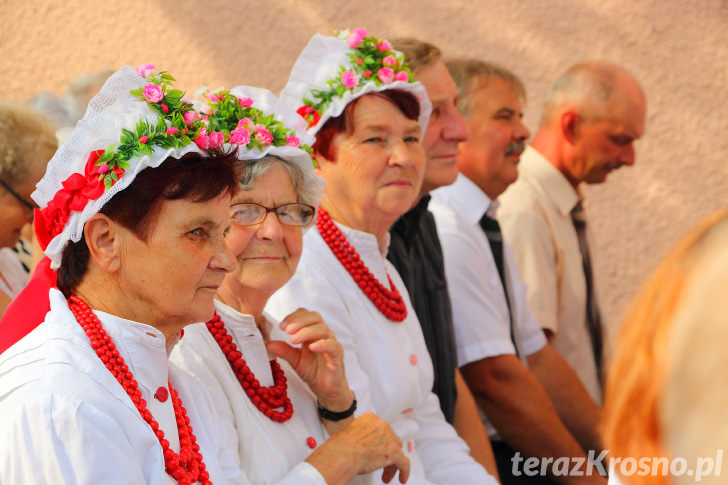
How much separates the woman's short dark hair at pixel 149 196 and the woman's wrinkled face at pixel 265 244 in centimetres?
42

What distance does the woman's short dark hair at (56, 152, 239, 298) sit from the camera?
1.88 metres

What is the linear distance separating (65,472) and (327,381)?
907 mm

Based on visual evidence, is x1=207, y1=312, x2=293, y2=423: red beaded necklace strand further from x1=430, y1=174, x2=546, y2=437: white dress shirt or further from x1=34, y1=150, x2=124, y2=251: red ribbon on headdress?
x1=430, y1=174, x2=546, y2=437: white dress shirt

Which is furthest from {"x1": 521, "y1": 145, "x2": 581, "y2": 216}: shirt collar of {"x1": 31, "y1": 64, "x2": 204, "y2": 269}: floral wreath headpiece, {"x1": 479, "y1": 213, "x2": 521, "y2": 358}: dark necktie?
{"x1": 31, "y1": 64, "x2": 204, "y2": 269}: floral wreath headpiece

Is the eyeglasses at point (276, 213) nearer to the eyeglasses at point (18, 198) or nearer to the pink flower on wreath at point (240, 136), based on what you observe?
the pink flower on wreath at point (240, 136)

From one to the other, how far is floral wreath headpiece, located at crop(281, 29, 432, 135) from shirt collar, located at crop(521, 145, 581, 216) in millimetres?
1311

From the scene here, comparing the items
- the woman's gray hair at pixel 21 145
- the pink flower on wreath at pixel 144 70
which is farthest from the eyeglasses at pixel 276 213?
the woman's gray hair at pixel 21 145

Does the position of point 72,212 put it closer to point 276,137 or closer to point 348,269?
point 276,137

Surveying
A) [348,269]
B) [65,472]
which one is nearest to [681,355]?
[65,472]

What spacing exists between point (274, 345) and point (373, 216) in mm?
692

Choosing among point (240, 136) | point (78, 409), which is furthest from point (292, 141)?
point (78, 409)

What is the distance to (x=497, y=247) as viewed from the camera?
371cm

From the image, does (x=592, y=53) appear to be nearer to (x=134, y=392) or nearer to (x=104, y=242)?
(x=104, y=242)

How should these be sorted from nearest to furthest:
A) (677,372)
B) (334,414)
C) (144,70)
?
(677,372) → (144,70) → (334,414)
